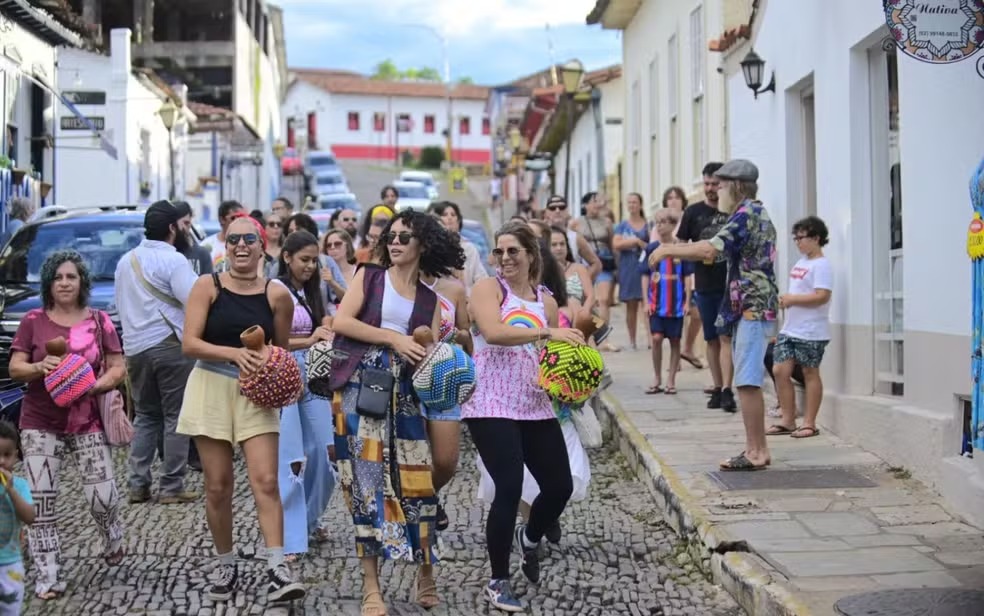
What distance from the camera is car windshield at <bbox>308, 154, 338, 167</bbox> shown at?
65938 millimetres

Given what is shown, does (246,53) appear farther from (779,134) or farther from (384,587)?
(384,587)

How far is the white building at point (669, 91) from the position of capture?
619 inches

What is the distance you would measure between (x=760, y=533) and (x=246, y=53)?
4569cm

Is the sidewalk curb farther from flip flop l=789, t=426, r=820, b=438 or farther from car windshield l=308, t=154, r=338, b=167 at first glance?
car windshield l=308, t=154, r=338, b=167

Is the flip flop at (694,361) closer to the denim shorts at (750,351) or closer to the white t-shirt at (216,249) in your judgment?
the white t-shirt at (216,249)

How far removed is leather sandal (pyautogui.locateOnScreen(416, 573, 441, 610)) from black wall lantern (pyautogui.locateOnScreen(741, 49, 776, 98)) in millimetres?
7254

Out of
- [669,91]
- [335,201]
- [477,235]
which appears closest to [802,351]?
[477,235]

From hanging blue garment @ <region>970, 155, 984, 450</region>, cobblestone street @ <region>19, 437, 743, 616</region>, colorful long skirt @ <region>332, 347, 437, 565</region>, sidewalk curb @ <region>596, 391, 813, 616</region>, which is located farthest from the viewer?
cobblestone street @ <region>19, 437, 743, 616</region>

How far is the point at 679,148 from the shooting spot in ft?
60.4

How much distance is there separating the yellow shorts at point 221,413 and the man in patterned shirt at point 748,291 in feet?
10.3

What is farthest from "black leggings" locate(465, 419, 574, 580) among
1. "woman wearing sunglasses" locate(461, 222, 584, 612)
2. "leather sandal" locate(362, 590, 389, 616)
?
"leather sandal" locate(362, 590, 389, 616)

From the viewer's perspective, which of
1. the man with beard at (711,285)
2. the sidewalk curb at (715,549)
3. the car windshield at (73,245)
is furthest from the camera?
the car windshield at (73,245)

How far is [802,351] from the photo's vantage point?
31.2 feet

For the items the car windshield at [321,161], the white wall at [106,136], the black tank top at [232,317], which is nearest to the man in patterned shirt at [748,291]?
the black tank top at [232,317]
